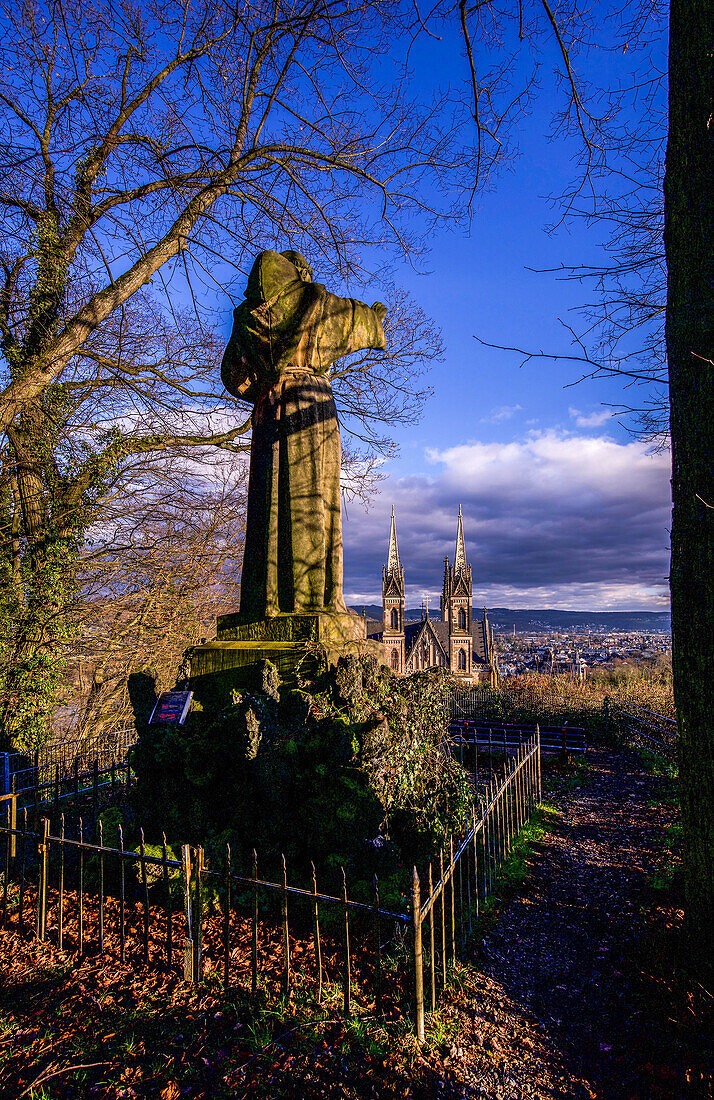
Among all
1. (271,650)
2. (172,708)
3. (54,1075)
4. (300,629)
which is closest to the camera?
(54,1075)

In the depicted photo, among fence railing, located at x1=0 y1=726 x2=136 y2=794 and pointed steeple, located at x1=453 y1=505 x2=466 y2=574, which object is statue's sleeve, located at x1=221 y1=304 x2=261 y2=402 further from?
pointed steeple, located at x1=453 y1=505 x2=466 y2=574

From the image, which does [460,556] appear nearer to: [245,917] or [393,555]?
[393,555]

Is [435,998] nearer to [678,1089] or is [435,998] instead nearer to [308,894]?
[308,894]

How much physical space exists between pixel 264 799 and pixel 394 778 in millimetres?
1114

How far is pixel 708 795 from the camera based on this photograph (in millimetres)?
3176

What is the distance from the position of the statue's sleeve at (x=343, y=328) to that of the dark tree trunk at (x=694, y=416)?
3145 mm

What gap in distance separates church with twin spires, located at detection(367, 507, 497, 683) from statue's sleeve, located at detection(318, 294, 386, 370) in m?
48.8

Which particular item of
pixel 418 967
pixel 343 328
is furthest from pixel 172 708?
pixel 343 328

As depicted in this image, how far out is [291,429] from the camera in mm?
5508

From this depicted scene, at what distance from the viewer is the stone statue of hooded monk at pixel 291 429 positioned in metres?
5.21

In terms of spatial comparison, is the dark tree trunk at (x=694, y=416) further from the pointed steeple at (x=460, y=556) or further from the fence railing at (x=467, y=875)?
the pointed steeple at (x=460, y=556)

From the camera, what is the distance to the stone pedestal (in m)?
4.78

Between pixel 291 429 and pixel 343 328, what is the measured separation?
4.31 ft

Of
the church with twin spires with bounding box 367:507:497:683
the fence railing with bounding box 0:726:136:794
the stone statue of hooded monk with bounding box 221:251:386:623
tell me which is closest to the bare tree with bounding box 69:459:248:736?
the fence railing with bounding box 0:726:136:794
